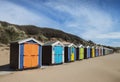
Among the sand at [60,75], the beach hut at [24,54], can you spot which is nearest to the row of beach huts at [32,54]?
the beach hut at [24,54]

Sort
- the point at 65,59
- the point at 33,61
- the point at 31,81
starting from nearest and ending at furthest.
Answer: the point at 31,81
the point at 33,61
the point at 65,59

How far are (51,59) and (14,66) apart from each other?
4788 millimetres

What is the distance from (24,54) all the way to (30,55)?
0.69m

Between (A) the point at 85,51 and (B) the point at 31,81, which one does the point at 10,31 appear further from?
(B) the point at 31,81

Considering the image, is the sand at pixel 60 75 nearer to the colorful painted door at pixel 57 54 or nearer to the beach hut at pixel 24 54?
the beach hut at pixel 24 54

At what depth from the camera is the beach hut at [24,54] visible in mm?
13367

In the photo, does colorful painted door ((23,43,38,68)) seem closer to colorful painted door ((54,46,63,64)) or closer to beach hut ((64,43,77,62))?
colorful painted door ((54,46,63,64))

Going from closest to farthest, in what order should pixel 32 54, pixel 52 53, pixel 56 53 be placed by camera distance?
→ pixel 32 54
pixel 52 53
pixel 56 53

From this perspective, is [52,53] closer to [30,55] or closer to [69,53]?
[30,55]

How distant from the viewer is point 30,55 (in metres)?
14.3

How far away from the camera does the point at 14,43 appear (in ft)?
45.5

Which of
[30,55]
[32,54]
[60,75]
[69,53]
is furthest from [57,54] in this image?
[60,75]

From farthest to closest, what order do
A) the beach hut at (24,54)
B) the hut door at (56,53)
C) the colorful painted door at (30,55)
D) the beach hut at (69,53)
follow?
the beach hut at (69,53) < the hut door at (56,53) < the colorful painted door at (30,55) < the beach hut at (24,54)

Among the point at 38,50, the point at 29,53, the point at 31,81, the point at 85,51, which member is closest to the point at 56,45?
the point at 38,50
